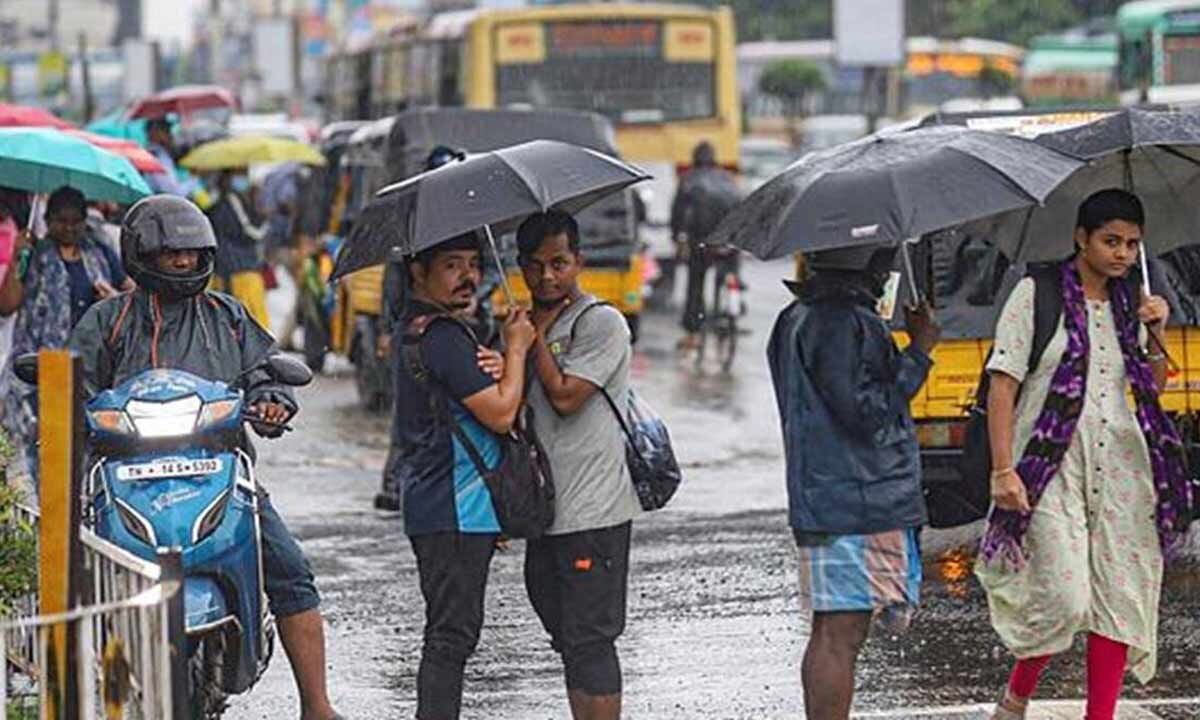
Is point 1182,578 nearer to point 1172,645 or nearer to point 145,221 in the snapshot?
point 1172,645

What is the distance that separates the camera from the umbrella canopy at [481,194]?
7.42 m

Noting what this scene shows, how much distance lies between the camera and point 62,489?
237 inches

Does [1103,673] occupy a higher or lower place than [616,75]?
lower

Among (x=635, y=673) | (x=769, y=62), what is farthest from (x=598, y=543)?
(x=769, y=62)

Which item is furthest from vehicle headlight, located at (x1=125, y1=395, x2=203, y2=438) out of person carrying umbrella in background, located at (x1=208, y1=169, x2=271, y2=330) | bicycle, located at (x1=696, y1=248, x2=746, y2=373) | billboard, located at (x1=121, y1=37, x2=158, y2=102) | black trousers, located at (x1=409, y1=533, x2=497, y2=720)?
billboard, located at (x1=121, y1=37, x2=158, y2=102)

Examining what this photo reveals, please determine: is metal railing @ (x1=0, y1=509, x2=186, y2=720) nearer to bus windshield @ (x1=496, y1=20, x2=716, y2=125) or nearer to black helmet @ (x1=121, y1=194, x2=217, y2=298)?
black helmet @ (x1=121, y1=194, x2=217, y2=298)

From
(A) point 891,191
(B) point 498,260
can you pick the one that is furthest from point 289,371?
(A) point 891,191

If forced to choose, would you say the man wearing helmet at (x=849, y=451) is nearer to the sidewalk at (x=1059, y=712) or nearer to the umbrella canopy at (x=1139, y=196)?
the sidewalk at (x=1059, y=712)

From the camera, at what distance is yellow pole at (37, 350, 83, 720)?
598cm

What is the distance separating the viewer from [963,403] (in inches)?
458

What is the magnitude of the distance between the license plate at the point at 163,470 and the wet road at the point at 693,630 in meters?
1.69

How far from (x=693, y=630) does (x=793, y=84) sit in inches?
1598

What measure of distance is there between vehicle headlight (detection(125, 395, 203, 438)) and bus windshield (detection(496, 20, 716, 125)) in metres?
23.1

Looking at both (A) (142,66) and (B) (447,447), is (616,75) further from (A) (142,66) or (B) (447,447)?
(B) (447,447)
